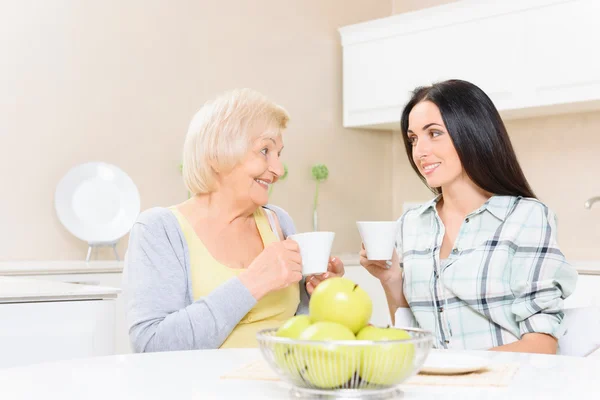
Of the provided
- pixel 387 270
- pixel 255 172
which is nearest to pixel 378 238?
pixel 387 270

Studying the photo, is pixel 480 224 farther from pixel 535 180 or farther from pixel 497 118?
pixel 535 180

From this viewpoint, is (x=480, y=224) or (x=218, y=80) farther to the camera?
(x=218, y=80)

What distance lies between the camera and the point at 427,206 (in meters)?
1.95

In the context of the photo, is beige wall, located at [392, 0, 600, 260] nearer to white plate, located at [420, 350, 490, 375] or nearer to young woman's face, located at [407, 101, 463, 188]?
young woman's face, located at [407, 101, 463, 188]

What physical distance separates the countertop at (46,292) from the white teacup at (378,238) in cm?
62

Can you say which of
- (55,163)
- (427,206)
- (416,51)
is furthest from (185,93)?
(427,206)

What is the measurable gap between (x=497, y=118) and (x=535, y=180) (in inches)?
90.0

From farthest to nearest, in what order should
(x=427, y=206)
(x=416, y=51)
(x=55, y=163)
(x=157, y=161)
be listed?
(x=416, y=51), (x=157, y=161), (x=55, y=163), (x=427, y=206)

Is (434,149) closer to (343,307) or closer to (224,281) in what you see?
(224,281)

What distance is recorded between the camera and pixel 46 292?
174cm

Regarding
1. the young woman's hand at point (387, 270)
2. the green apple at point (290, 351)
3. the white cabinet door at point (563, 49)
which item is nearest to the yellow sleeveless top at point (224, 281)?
the young woman's hand at point (387, 270)

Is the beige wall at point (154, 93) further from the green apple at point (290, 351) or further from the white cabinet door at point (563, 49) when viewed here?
the green apple at point (290, 351)

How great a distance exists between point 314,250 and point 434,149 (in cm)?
47

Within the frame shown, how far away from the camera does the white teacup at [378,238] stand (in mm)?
1625
